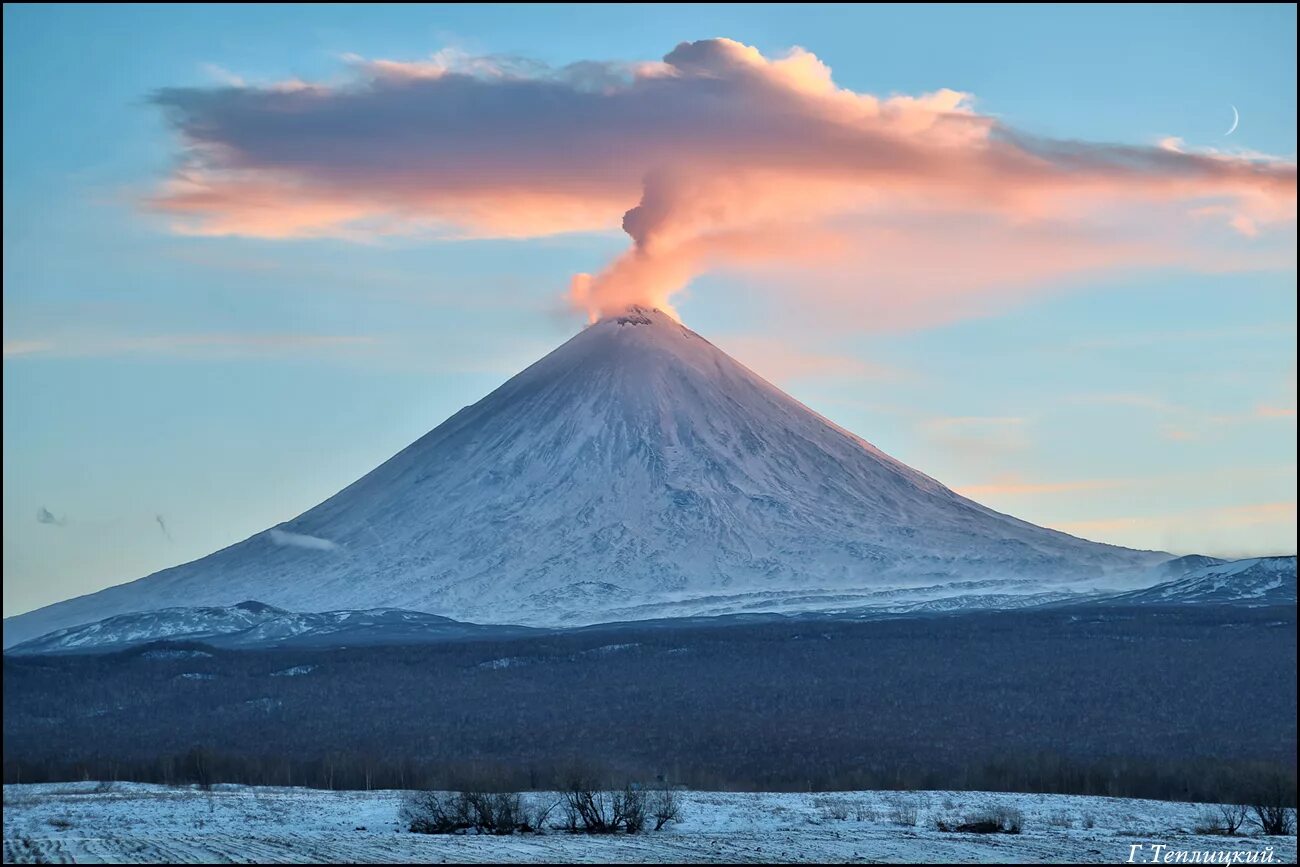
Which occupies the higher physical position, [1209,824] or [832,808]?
[832,808]

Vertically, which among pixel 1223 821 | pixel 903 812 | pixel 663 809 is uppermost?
pixel 663 809

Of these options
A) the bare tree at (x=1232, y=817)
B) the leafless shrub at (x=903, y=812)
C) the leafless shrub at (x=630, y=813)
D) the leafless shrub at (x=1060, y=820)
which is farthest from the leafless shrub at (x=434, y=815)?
the bare tree at (x=1232, y=817)

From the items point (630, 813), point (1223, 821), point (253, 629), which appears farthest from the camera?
point (253, 629)

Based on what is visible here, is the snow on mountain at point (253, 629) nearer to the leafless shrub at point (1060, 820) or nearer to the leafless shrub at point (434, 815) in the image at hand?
the leafless shrub at point (1060, 820)

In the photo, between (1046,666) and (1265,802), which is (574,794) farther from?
(1046,666)

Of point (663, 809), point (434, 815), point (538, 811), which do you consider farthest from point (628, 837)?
point (538, 811)

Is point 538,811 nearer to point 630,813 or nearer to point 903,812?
point 630,813
